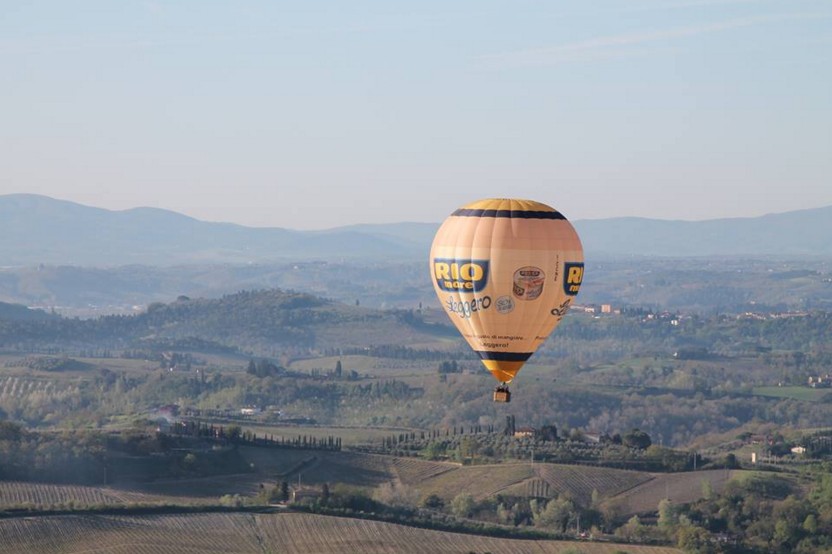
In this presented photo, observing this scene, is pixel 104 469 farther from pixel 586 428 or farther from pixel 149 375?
pixel 149 375

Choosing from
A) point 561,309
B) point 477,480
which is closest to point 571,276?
point 561,309

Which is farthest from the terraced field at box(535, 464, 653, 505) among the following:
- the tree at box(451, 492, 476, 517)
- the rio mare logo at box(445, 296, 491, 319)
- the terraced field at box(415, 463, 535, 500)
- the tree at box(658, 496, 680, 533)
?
the rio mare logo at box(445, 296, 491, 319)

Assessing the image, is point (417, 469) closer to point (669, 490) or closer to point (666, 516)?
point (669, 490)

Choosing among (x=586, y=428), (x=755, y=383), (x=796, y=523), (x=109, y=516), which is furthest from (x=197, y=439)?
(x=755, y=383)

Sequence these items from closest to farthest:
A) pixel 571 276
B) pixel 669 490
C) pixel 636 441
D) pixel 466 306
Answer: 1. pixel 466 306
2. pixel 571 276
3. pixel 669 490
4. pixel 636 441

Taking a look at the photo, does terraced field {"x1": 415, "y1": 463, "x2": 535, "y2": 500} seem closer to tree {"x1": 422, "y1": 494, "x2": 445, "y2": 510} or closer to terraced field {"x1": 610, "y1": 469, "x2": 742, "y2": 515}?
tree {"x1": 422, "y1": 494, "x2": 445, "y2": 510}
